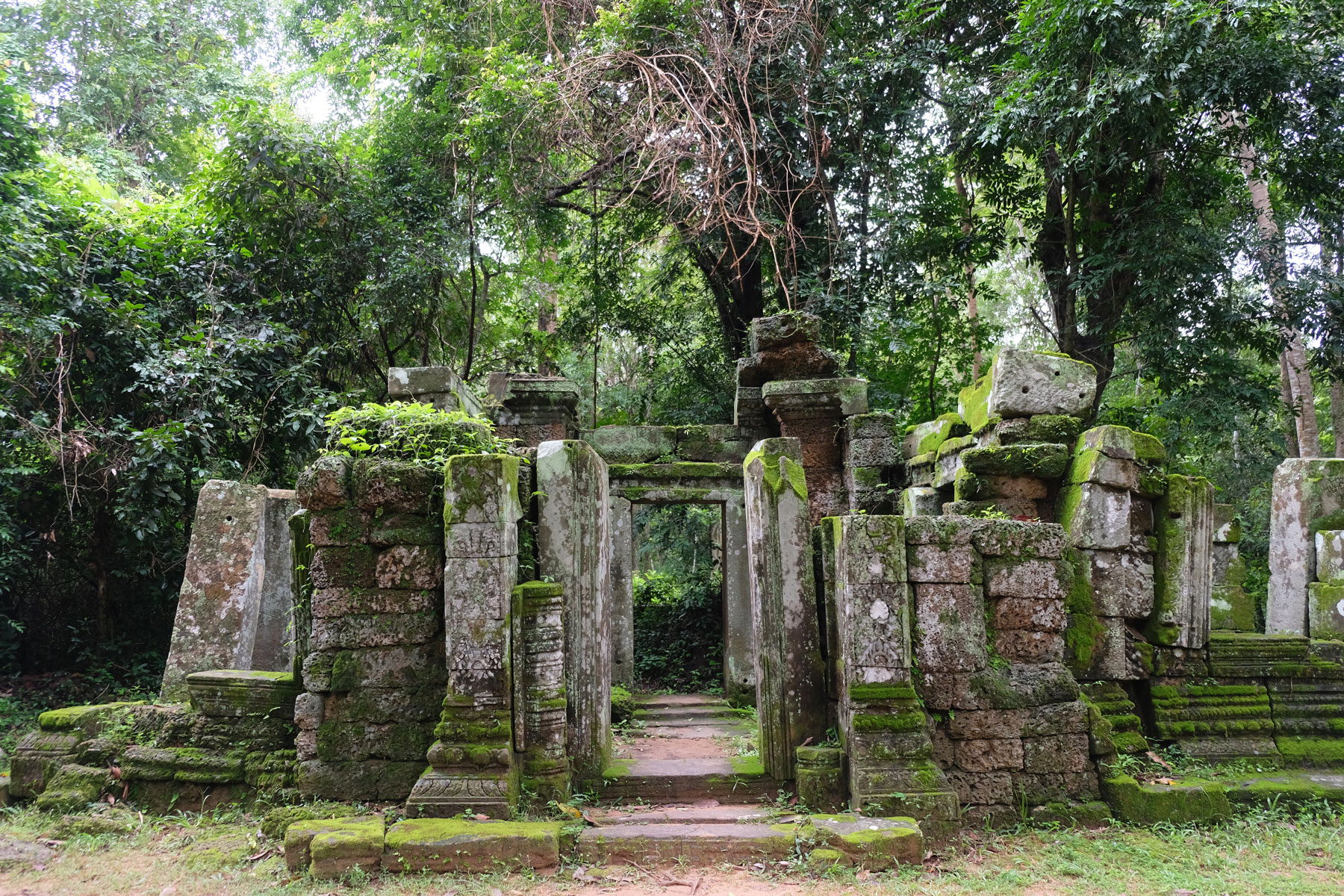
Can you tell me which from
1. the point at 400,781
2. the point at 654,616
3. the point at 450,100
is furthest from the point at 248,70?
the point at 400,781

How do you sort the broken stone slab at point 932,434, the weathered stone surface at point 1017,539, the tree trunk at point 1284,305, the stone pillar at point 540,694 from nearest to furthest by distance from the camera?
1. the stone pillar at point 540,694
2. the weathered stone surface at point 1017,539
3. the broken stone slab at point 932,434
4. the tree trunk at point 1284,305

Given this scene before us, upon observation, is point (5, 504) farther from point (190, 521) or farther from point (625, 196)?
point (625, 196)

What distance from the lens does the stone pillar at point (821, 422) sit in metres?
8.26

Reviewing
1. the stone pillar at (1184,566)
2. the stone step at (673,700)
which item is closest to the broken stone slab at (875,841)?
the stone pillar at (1184,566)

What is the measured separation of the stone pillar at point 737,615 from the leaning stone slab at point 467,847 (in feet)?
13.1

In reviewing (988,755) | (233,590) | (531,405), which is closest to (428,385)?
A: (531,405)

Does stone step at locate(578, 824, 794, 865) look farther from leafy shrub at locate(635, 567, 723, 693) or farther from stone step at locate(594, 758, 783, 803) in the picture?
leafy shrub at locate(635, 567, 723, 693)

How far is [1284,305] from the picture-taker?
8.38m

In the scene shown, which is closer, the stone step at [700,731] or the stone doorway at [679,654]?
the stone doorway at [679,654]

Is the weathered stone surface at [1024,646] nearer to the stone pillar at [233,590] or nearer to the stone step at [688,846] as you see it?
the stone step at [688,846]

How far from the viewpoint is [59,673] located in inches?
335

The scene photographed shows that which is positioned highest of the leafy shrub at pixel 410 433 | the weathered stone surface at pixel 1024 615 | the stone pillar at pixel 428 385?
the stone pillar at pixel 428 385

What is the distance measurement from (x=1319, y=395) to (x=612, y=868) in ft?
59.0

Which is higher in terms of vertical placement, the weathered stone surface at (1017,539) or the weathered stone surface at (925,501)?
the weathered stone surface at (925,501)
